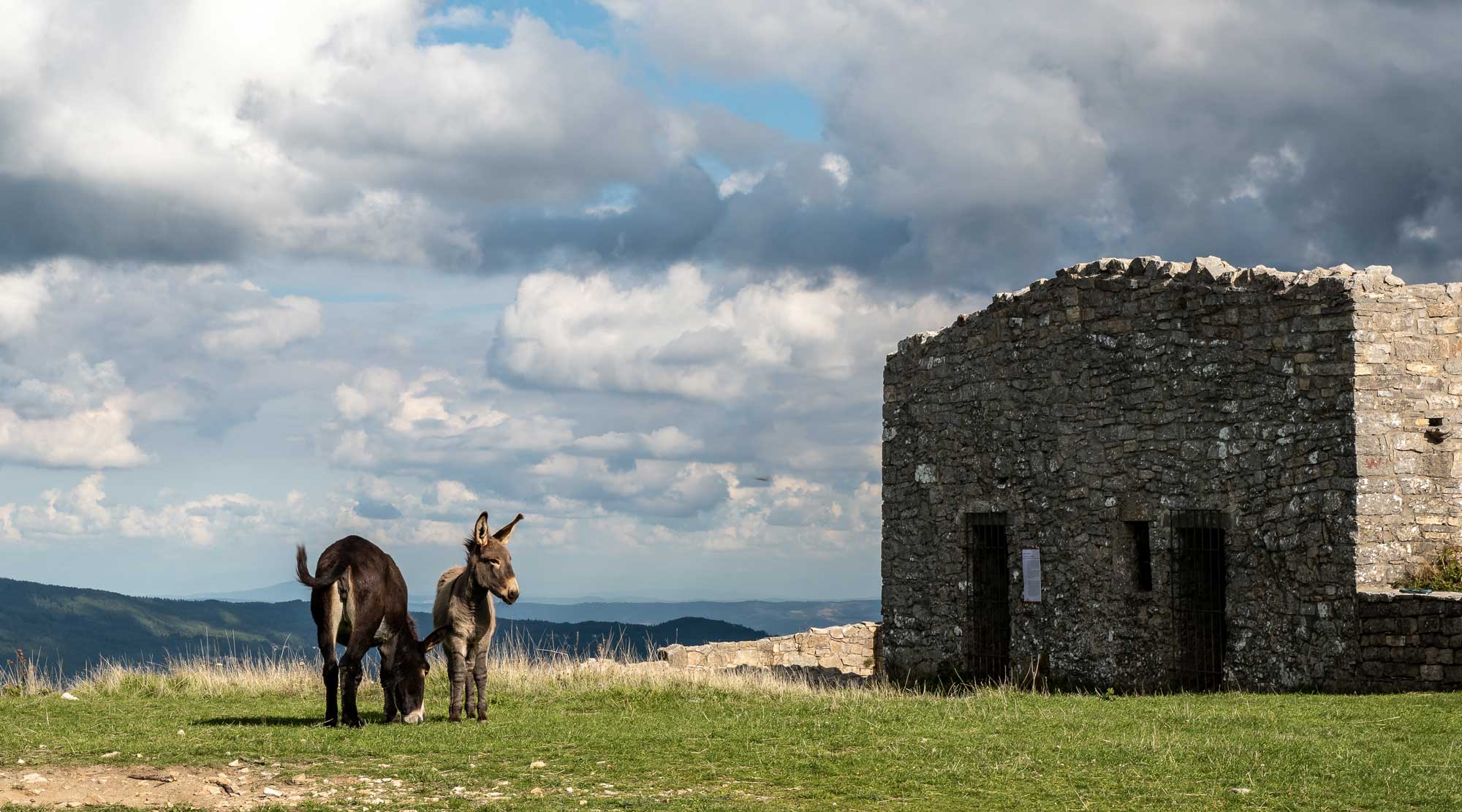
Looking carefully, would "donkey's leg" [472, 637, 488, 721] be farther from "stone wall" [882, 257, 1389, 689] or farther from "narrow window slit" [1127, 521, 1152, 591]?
"narrow window slit" [1127, 521, 1152, 591]

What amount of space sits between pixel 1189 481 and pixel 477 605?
31.7 feet

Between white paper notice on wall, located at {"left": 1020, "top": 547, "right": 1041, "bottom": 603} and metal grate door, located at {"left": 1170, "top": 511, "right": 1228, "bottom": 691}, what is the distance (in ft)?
7.48

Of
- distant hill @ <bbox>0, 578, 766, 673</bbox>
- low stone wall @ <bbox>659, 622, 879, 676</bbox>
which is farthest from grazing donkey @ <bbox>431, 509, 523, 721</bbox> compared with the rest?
distant hill @ <bbox>0, 578, 766, 673</bbox>

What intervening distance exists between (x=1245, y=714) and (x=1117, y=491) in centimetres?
541

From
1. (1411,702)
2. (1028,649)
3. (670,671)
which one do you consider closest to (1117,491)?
(1028,649)

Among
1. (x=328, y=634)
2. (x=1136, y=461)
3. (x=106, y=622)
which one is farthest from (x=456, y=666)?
(x=106, y=622)

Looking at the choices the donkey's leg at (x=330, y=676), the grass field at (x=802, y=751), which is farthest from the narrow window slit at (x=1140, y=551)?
the donkey's leg at (x=330, y=676)

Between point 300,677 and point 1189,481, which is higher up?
point 1189,481

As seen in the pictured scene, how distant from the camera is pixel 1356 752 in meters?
10.9

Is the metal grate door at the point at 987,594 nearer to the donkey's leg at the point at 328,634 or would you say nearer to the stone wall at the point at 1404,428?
the stone wall at the point at 1404,428

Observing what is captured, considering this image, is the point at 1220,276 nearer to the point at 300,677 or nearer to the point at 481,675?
the point at 481,675

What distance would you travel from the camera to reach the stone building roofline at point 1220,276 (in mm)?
16344

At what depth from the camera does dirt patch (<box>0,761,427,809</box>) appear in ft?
29.5

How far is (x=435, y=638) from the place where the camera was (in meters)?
13.4
